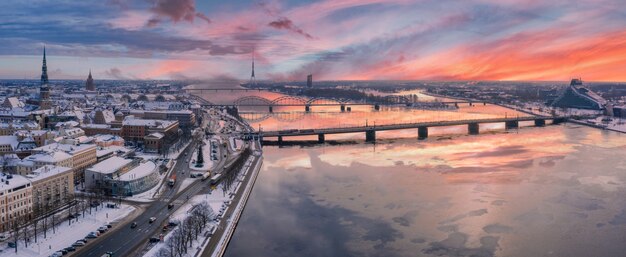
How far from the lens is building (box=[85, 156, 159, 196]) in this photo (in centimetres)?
1695

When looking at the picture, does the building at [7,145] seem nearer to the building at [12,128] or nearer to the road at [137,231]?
the building at [12,128]

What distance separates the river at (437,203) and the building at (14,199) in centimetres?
603

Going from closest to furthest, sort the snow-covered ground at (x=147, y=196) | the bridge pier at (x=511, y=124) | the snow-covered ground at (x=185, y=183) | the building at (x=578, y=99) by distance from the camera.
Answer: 1. the snow-covered ground at (x=147, y=196)
2. the snow-covered ground at (x=185, y=183)
3. the bridge pier at (x=511, y=124)
4. the building at (x=578, y=99)

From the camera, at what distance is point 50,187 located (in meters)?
15.5

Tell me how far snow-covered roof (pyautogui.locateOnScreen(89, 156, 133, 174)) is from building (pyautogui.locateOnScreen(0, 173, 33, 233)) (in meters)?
2.98

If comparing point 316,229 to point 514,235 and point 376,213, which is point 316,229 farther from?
point 514,235

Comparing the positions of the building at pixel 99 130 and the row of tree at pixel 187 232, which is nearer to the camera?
the row of tree at pixel 187 232

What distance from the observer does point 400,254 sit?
12273 millimetres

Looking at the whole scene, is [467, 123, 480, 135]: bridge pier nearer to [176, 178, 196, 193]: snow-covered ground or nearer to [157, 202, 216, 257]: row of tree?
[176, 178, 196, 193]: snow-covered ground

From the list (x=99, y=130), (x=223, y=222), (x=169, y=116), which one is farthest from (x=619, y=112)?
(x=223, y=222)

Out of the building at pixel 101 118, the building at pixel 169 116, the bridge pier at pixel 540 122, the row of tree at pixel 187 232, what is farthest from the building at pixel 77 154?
the bridge pier at pixel 540 122

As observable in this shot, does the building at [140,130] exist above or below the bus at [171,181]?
above

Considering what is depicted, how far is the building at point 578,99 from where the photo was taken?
54.8m

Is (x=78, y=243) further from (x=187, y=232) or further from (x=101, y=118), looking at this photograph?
(x=101, y=118)
